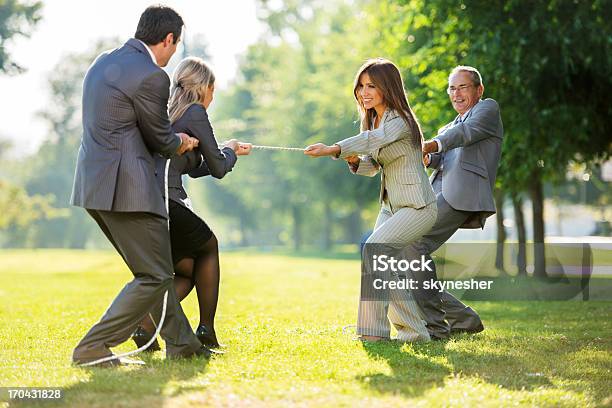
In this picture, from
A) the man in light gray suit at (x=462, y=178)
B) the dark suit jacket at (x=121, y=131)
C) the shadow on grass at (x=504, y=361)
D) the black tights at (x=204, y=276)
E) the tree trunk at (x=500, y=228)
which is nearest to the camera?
the shadow on grass at (x=504, y=361)

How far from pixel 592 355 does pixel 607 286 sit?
9.28 metres

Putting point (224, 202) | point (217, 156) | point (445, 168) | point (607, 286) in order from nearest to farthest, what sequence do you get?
point (217, 156)
point (445, 168)
point (607, 286)
point (224, 202)

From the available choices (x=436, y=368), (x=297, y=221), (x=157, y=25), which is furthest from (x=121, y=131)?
(x=297, y=221)

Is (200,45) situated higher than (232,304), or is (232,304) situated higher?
(200,45)

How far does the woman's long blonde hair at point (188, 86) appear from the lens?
7039 mm

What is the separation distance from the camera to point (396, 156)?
304 inches

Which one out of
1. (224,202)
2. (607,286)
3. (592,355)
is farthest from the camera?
(224,202)

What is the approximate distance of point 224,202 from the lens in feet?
217

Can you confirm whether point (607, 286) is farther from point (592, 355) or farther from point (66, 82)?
point (66, 82)

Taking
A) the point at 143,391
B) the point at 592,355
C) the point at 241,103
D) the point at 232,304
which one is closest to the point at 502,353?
the point at 592,355

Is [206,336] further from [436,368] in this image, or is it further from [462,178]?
Result: [462,178]

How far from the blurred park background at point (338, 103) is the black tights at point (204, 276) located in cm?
172

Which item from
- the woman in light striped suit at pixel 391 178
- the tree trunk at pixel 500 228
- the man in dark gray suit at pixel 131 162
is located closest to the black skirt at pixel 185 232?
the man in dark gray suit at pixel 131 162

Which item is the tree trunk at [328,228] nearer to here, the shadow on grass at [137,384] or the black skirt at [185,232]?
the black skirt at [185,232]
